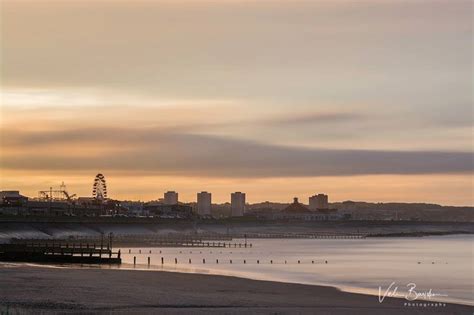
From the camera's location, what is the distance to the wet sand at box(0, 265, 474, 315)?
45.3 meters

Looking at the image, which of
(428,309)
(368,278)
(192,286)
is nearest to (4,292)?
(192,286)

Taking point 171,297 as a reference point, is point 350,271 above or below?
above

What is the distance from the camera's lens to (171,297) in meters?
51.4

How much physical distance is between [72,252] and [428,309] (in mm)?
46878

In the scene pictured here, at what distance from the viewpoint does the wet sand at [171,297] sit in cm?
4528

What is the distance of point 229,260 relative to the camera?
330 ft

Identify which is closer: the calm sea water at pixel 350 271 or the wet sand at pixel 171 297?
the wet sand at pixel 171 297

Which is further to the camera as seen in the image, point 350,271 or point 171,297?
point 350,271

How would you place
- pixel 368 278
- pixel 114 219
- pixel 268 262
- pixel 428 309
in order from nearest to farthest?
1. pixel 428 309
2. pixel 368 278
3. pixel 268 262
4. pixel 114 219

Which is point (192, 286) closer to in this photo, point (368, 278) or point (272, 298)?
point (272, 298)

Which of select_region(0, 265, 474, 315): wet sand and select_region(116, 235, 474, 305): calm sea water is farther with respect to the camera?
select_region(116, 235, 474, 305): calm sea water

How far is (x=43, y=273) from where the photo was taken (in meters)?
66.9

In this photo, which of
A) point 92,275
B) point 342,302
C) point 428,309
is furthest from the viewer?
point 92,275

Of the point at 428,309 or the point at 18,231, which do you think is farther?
the point at 18,231
